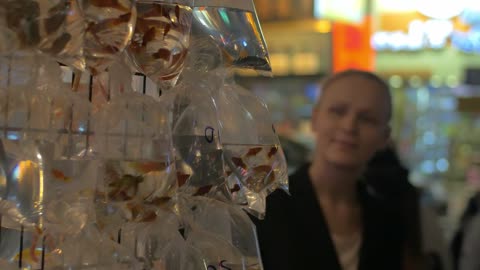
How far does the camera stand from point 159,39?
0.78 m

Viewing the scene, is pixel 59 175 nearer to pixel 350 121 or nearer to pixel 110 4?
pixel 110 4

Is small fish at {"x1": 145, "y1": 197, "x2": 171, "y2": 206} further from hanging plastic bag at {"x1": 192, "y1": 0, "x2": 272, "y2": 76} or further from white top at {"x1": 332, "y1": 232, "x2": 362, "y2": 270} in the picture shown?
white top at {"x1": 332, "y1": 232, "x2": 362, "y2": 270}

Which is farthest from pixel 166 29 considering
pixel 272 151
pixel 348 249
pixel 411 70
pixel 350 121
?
pixel 411 70

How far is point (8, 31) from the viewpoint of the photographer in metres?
0.68

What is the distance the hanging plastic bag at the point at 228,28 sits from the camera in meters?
0.87

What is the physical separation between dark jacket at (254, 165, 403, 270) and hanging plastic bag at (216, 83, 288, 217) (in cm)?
86

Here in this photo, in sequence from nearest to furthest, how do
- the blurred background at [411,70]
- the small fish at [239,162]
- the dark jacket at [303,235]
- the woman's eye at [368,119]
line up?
the small fish at [239,162] → the dark jacket at [303,235] → the woman's eye at [368,119] → the blurred background at [411,70]

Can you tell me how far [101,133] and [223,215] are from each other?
23 cm

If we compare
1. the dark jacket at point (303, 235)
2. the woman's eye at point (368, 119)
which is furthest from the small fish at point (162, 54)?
the woman's eye at point (368, 119)

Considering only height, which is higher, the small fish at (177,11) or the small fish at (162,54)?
the small fish at (177,11)

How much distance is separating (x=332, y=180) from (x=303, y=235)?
0.64ft

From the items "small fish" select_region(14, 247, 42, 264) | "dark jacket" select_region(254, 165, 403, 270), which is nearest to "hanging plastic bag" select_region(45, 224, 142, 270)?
"small fish" select_region(14, 247, 42, 264)

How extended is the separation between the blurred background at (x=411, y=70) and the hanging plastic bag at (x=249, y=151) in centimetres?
377

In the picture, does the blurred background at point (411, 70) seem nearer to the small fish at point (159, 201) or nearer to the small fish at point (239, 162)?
the small fish at point (239, 162)
